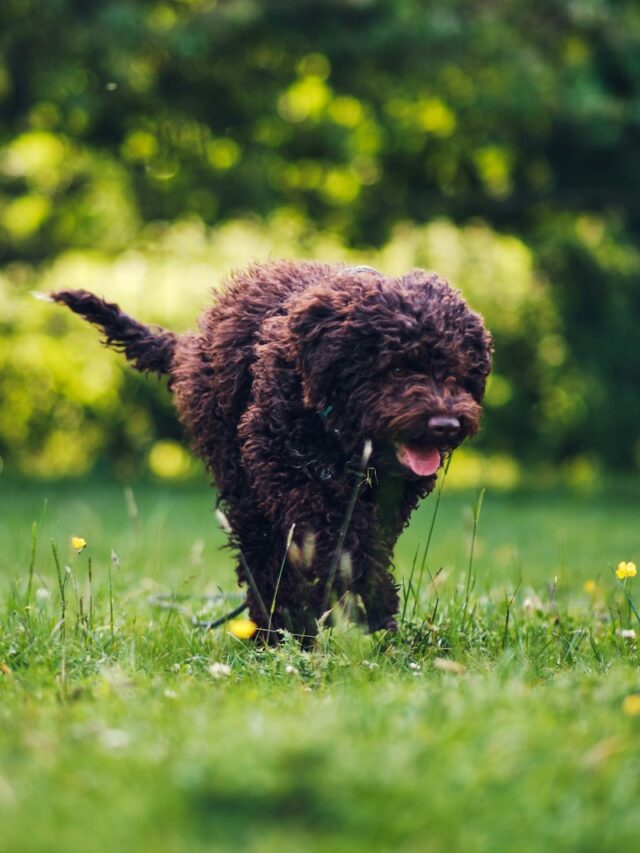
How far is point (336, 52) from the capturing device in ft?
43.4

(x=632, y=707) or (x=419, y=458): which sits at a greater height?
(x=419, y=458)

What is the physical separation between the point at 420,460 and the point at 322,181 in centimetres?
1115

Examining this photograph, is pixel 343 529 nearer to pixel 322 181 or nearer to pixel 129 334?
pixel 129 334

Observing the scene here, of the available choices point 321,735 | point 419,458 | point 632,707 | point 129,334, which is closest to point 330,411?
point 419,458

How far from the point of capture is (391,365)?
13.5 feet

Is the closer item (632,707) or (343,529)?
(632,707)

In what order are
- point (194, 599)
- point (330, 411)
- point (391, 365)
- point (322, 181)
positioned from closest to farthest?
1. point (391, 365)
2. point (330, 411)
3. point (194, 599)
4. point (322, 181)

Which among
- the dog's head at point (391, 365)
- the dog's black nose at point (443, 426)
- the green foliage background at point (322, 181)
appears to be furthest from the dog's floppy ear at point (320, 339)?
the green foliage background at point (322, 181)

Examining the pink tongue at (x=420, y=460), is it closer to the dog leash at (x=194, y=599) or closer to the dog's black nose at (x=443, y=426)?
the dog's black nose at (x=443, y=426)

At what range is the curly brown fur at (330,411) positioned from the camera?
4102mm

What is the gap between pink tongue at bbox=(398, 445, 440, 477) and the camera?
4.11 m

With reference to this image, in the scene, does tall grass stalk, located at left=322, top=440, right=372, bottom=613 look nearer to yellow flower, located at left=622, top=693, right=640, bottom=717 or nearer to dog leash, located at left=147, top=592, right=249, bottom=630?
dog leash, located at left=147, top=592, right=249, bottom=630

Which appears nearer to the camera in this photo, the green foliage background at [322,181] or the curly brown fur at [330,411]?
the curly brown fur at [330,411]

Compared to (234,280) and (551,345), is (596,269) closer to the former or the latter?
(551,345)
